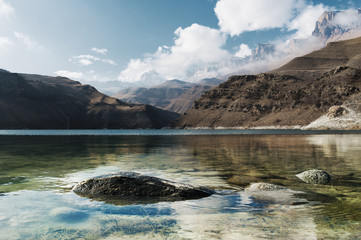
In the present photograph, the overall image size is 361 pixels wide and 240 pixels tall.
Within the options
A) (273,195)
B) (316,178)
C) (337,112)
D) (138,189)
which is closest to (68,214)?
(138,189)

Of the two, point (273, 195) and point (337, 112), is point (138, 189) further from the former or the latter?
point (337, 112)

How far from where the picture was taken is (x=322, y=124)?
17662 cm

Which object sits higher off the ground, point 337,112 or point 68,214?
point 337,112

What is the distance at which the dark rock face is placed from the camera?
41.3 ft

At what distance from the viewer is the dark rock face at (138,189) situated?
41.3ft

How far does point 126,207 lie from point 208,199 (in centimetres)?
355

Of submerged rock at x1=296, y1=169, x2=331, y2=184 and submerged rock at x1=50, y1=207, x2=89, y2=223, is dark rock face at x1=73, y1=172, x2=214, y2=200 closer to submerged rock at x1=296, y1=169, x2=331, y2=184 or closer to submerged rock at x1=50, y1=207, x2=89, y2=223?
submerged rock at x1=50, y1=207, x2=89, y2=223

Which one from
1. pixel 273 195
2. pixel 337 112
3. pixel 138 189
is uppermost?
pixel 337 112

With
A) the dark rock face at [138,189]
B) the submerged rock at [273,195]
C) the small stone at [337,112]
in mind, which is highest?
the small stone at [337,112]

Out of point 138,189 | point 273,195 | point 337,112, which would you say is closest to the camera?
point 273,195

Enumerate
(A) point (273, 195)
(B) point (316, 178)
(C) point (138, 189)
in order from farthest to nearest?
1. (B) point (316, 178)
2. (C) point (138, 189)
3. (A) point (273, 195)

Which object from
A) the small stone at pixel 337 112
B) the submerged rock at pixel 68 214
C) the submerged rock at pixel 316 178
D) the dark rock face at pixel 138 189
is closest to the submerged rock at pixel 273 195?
the dark rock face at pixel 138 189

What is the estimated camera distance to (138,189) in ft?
42.1

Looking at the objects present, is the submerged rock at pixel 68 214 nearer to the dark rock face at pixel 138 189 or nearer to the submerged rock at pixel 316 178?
the dark rock face at pixel 138 189
